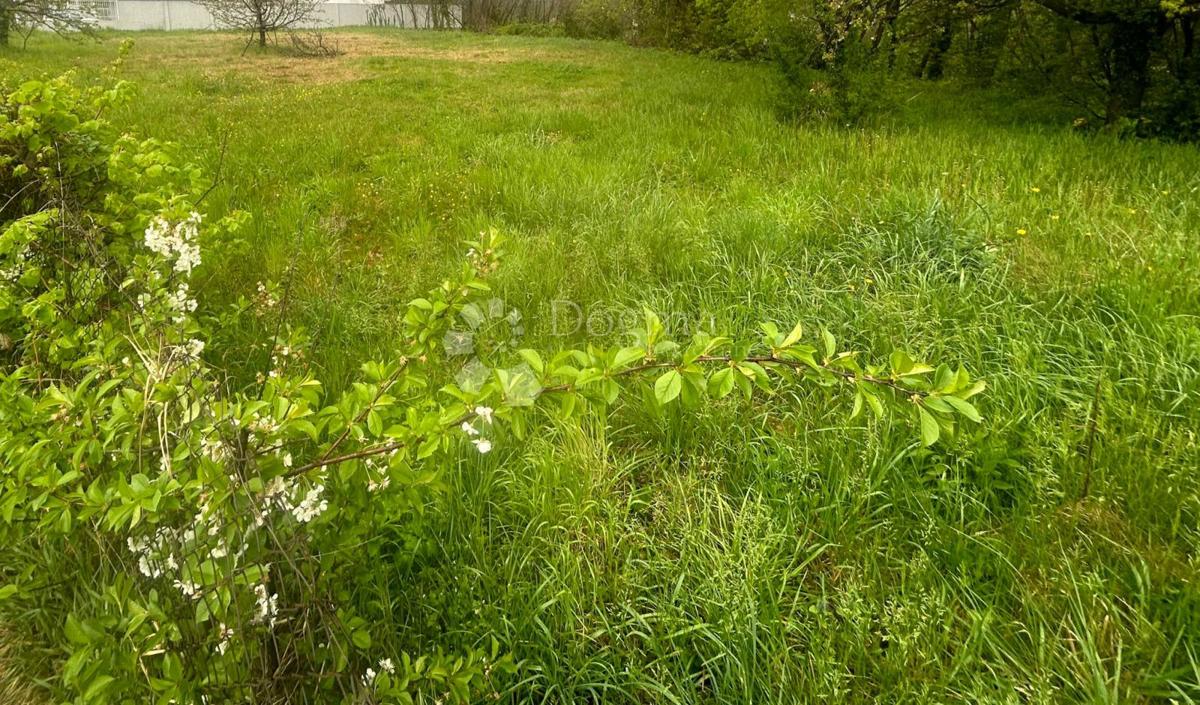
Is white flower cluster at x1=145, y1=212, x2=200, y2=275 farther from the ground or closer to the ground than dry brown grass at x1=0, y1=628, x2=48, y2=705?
farther from the ground

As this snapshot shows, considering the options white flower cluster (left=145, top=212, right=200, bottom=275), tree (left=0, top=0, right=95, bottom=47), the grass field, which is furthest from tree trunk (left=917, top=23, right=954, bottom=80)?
tree (left=0, top=0, right=95, bottom=47)

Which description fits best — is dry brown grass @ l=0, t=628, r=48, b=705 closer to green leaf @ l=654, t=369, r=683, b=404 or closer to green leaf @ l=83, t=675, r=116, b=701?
green leaf @ l=83, t=675, r=116, b=701

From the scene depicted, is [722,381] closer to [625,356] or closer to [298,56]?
[625,356]

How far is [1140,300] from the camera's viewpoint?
272cm

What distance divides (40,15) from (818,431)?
17917 millimetres

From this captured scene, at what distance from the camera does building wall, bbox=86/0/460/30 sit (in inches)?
1232

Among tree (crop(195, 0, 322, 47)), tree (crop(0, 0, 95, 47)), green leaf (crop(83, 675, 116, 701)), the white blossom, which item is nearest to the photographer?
green leaf (crop(83, 675, 116, 701))

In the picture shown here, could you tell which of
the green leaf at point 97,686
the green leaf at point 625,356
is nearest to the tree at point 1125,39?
the green leaf at point 625,356

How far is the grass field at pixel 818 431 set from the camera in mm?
1597

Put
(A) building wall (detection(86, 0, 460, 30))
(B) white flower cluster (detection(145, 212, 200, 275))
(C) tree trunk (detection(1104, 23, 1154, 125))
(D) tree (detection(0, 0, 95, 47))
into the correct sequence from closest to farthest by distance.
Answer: (B) white flower cluster (detection(145, 212, 200, 275)) → (C) tree trunk (detection(1104, 23, 1154, 125)) → (D) tree (detection(0, 0, 95, 47)) → (A) building wall (detection(86, 0, 460, 30))

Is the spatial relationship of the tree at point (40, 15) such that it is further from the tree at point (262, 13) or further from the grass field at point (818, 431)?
the grass field at point (818, 431)

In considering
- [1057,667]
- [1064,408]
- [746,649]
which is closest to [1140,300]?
[1064,408]

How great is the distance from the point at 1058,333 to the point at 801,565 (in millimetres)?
1825

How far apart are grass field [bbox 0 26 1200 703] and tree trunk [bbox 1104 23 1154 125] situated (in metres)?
1.32
